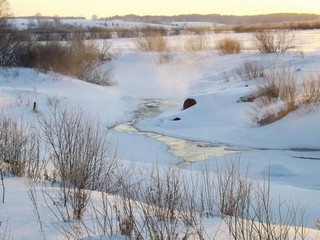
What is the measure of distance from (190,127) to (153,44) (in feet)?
78.8

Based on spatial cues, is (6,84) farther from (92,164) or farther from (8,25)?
(92,164)

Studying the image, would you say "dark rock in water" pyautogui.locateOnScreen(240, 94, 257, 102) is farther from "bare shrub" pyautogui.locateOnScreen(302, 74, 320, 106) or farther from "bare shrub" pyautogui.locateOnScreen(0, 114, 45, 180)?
"bare shrub" pyautogui.locateOnScreen(0, 114, 45, 180)

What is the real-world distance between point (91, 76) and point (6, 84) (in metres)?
6.74

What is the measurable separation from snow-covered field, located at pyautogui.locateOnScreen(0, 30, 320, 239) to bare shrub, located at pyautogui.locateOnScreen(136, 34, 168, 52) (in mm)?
8023

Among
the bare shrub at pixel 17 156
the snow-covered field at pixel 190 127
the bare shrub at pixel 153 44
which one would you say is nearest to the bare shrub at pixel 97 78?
the snow-covered field at pixel 190 127

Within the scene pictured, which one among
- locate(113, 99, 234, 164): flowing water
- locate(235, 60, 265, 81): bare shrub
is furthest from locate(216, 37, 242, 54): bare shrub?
locate(113, 99, 234, 164): flowing water

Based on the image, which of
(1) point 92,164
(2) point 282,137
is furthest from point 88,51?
(1) point 92,164

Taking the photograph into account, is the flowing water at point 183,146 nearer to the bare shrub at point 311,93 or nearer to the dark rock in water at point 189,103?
the dark rock in water at point 189,103

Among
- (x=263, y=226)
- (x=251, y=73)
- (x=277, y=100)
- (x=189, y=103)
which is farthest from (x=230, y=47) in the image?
(x=263, y=226)

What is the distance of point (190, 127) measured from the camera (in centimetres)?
1630

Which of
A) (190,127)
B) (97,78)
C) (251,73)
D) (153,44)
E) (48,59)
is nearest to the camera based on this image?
(190,127)

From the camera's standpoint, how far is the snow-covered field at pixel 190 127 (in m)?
7.08

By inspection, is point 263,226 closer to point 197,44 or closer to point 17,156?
point 17,156

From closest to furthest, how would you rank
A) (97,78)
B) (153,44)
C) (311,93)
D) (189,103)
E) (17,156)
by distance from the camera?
1. (17,156)
2. (311,93)
3. (189,103)
4. (97,78)
5. (153,44)
